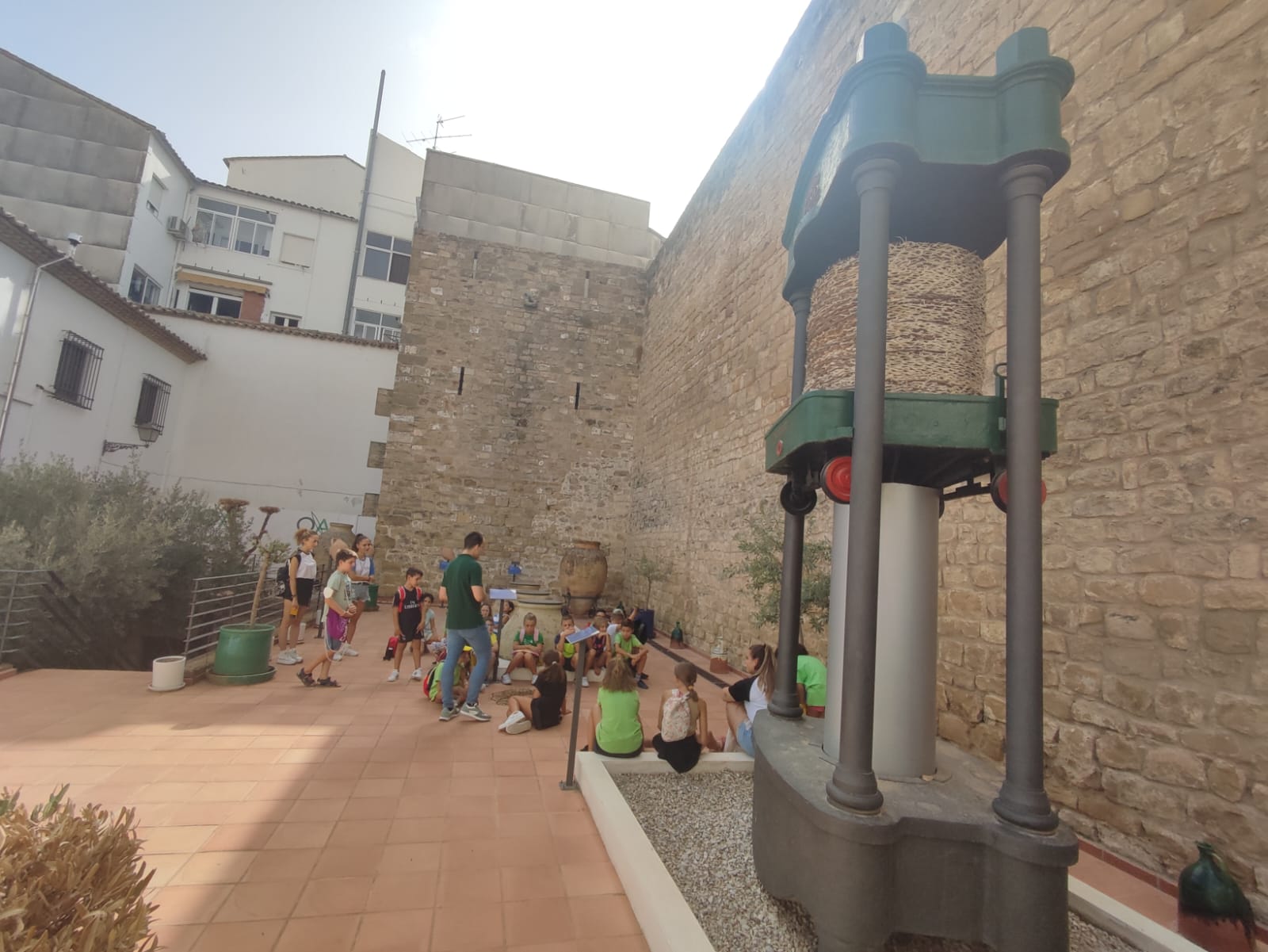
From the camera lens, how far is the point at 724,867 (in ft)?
8.68

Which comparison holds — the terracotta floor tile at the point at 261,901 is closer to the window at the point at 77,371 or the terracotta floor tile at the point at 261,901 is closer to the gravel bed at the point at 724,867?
the gravel bed at the point at 724,867

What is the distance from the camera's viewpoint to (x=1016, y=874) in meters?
1.69

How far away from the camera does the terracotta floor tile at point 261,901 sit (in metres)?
2.29

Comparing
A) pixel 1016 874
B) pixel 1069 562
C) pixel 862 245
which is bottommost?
pixel 1016 874

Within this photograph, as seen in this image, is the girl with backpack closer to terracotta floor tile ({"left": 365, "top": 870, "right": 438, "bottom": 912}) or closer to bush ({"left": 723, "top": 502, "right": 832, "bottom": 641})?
bush ({"left": 723, "top": 502, "right": 832, "bottom": 641})

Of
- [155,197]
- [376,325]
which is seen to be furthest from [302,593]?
[155,197]

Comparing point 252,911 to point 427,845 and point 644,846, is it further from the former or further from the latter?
point 644,846

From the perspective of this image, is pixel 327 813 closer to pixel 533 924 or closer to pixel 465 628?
pixel 533 924

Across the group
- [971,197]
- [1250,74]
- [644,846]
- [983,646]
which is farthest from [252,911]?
[1250,74]

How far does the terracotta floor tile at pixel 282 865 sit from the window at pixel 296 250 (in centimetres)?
1885

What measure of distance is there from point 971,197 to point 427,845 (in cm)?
A: 371

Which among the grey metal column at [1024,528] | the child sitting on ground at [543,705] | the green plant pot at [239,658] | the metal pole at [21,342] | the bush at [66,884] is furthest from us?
the metal pole at [21,342]

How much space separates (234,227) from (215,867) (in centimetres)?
1974


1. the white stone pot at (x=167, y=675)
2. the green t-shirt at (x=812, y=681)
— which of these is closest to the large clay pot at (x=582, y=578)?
the white stone pot at (x=167, y=675)
